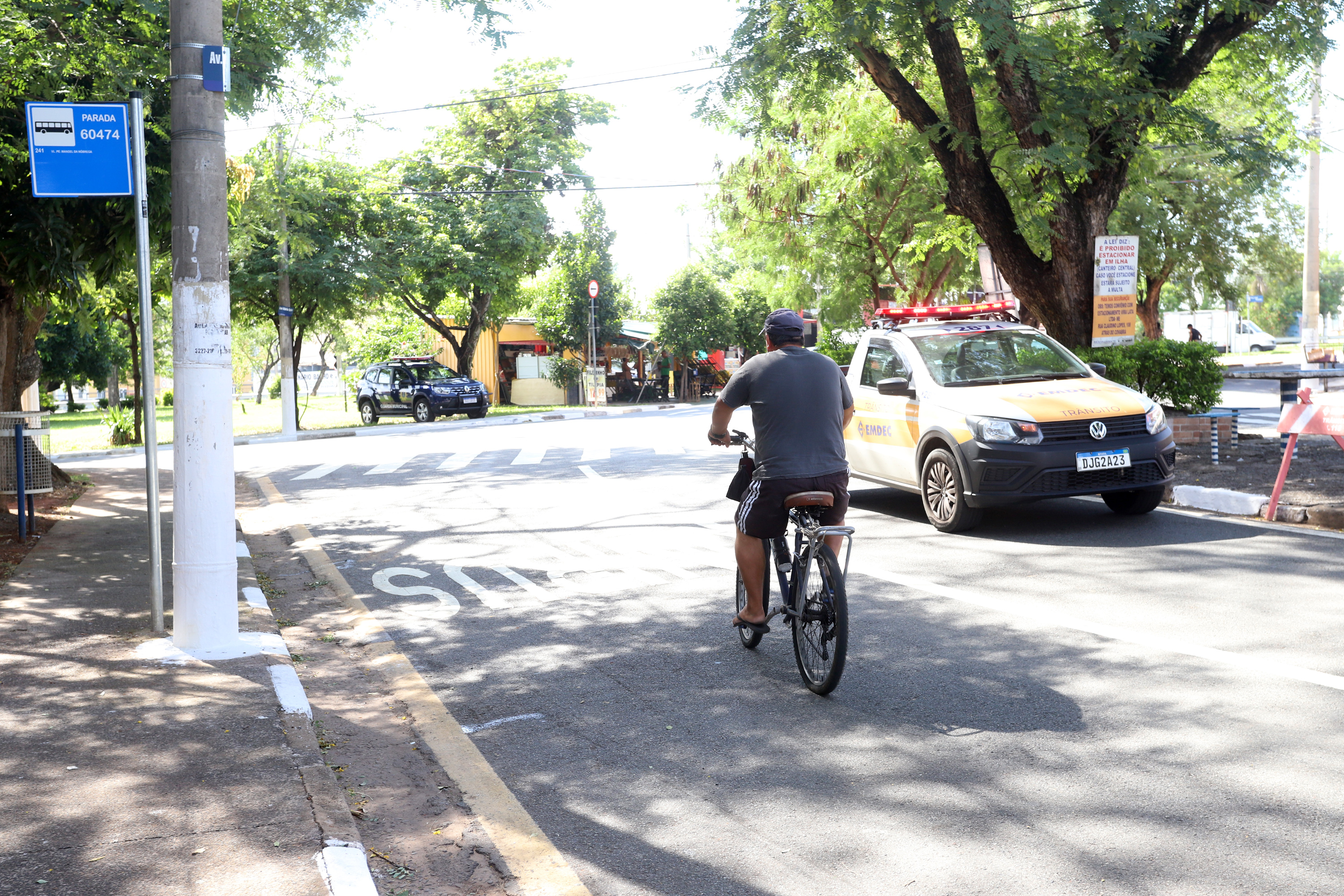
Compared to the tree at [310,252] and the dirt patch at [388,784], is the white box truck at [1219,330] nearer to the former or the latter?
the tree at [310,252]

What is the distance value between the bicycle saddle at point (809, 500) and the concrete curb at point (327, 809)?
2.41 meters

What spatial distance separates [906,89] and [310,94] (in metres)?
8.00

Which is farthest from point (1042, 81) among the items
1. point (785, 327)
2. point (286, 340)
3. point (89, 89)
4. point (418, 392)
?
point (418, 392)

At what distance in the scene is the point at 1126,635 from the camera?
6.68 m

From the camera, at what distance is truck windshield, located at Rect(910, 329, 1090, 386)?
1107cm

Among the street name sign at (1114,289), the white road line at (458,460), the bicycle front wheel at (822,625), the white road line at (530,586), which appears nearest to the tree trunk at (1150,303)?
the street name sign at (1114,289)

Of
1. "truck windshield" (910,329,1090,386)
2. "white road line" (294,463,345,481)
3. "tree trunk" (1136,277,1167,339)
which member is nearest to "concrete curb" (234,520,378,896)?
"truck windshield" (910,329,1090,386)

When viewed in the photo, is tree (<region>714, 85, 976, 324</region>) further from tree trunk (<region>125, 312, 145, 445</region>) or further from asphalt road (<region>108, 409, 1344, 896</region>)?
tree trunk (<region>125, 312, 145, 445</region>)

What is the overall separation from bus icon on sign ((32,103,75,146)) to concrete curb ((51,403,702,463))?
17.8 meters

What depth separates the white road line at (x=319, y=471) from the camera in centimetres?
1755

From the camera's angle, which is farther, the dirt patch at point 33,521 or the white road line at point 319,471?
the white road line at point 319,471

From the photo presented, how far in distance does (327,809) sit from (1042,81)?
39.0ft

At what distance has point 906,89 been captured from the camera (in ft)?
49.0

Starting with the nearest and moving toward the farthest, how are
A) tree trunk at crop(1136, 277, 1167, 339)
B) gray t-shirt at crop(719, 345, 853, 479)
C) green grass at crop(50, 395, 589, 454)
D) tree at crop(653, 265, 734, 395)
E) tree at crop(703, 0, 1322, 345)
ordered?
gray t-shirt at crop(719, 345, 853, 479)
tree at crop(703, 0, 1322, 345)
green grass at crop(50, 395, 589, 454)
tree trunk at crop(1136, 277, 1167, 339)
tree at crop(653, 265, 734, 395)
